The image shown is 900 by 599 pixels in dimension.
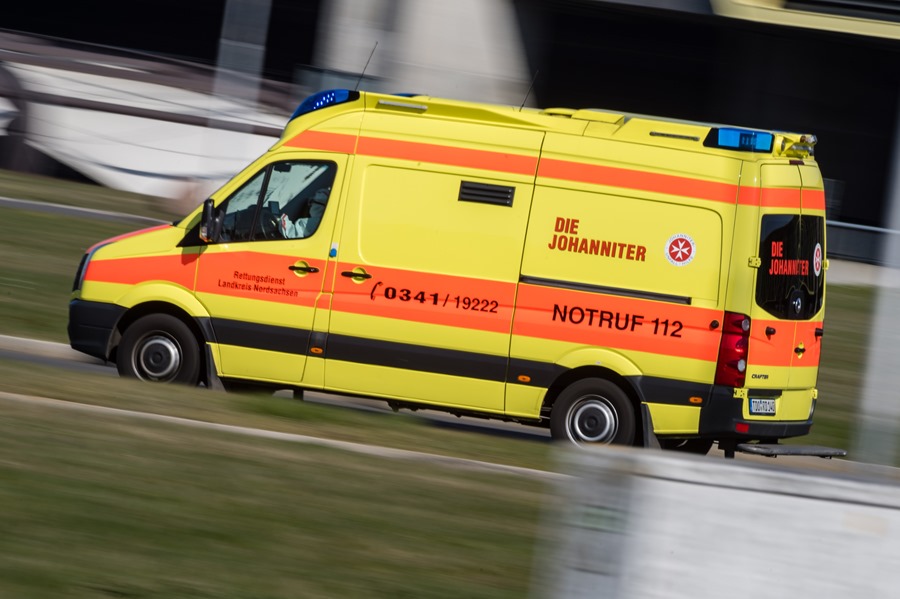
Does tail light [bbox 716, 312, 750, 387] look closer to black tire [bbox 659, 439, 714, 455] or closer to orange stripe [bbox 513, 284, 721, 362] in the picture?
orange stripe [bbox 513, 284, 721, 362]

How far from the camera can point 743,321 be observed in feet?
26.6

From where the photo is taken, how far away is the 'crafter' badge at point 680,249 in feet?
26.8

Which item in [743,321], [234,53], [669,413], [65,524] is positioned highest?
[234,53]

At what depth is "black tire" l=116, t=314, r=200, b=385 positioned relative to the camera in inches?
346

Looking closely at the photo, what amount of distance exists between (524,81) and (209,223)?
13.9 meters

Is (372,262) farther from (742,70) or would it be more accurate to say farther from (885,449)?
(742,70)

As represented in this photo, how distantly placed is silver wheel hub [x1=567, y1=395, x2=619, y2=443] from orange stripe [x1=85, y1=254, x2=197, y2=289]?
2813 mm

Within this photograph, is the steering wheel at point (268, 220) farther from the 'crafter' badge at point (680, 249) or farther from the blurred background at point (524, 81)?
the blurred background at point (524, 81)

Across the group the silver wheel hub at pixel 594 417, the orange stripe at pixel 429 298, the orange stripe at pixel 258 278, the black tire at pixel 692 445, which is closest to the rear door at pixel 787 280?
the black tire at pixel 692 445

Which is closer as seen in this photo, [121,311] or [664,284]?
[664,284]

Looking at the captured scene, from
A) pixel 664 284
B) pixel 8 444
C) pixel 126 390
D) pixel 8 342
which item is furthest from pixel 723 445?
pixel 8 342

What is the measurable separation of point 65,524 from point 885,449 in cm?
531

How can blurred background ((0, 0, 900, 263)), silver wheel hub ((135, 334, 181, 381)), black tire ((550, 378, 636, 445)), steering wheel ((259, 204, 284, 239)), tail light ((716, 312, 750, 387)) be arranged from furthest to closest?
blurred background ((0, 0, 900, 263)), silver wheel hub ((135, 334, 181, 381)), steering wheel ((259, 204, 284, 239)), black tire ((550, 378, 636, 445)), tail light ((716, 312, 750, 387))

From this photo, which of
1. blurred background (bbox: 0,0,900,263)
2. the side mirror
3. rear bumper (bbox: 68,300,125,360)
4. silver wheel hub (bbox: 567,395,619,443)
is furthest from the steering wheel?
blurred background (bbox: 0,0,900,263)
